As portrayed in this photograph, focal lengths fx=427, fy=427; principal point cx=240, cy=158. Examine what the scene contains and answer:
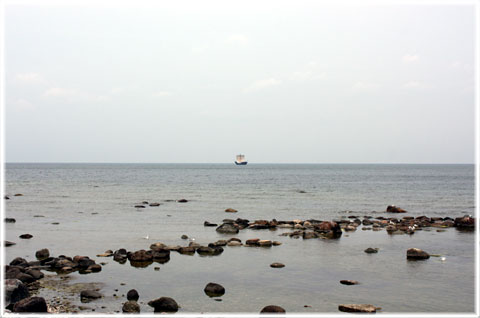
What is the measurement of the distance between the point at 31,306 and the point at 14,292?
1750mm

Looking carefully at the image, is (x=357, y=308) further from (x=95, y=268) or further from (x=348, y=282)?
(x=95, y=268)

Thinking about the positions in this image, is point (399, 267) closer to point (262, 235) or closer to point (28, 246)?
point (262, 235)

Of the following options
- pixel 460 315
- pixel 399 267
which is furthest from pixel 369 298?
pixel 399 267

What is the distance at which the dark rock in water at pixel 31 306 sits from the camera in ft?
46.1

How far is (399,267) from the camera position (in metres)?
22.0

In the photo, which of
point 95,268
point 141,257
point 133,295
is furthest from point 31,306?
point 141,257

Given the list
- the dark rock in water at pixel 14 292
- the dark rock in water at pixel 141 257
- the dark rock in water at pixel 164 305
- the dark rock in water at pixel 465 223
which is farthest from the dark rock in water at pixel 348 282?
the dark rock in water at pixel 465 223

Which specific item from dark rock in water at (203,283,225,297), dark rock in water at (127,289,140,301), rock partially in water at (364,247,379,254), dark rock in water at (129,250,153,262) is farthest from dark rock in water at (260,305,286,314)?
rock partially in water at (364,247,379,254)

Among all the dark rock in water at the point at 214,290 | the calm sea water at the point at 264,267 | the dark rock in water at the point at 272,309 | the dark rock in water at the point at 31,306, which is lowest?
the calm sea water at the point at 264,267

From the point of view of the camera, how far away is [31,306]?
46.2 feet

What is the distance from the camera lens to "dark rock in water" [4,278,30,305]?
49.6ft

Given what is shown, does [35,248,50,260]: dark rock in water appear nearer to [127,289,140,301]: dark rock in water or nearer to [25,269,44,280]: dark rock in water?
[25,269,44,280]: dark rock in water

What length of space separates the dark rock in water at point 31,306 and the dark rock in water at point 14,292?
3.48 ft

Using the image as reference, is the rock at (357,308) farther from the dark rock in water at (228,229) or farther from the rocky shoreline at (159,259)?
the dark rock in water at (228,229)
